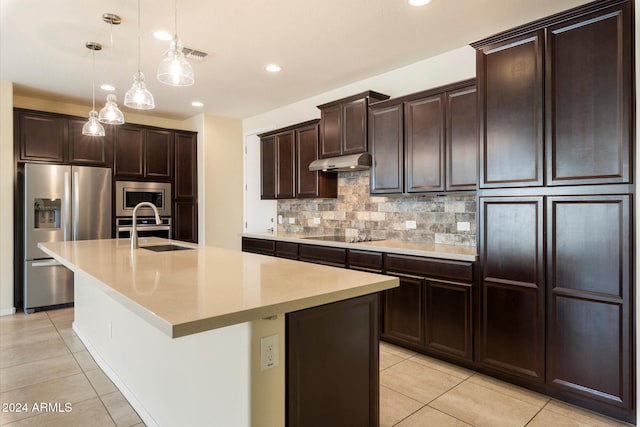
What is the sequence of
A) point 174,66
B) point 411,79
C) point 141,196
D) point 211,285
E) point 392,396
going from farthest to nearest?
point 141,196 → point 411,79 → point 392,396 → point 174,66 → point 211,285

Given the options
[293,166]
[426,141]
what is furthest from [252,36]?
[293,166]

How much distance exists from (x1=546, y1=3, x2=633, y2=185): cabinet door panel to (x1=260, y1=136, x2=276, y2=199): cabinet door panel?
11.3 ft

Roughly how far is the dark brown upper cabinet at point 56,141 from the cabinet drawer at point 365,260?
3.59m

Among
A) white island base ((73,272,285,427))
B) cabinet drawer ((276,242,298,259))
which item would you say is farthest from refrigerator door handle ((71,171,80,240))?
cabinet drawer ((276,242,298,259))

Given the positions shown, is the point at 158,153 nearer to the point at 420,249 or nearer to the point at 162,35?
the point at 162,35

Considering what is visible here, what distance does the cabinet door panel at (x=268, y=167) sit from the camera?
5168 mm

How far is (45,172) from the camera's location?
444 cm

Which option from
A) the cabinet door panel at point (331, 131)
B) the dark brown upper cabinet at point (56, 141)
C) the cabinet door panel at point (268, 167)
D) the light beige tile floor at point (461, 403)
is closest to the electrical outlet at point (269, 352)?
the light beige tile floor at point (461, 403)

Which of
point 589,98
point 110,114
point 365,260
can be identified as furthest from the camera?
point 365,260

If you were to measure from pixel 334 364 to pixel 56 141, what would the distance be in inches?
184

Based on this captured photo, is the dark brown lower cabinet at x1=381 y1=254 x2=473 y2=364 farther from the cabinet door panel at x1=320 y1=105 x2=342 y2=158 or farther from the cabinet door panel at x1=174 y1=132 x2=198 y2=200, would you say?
the cabinet door panel at x1=174 y1=132 x2=198 y2=200

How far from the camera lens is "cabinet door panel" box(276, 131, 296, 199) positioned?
4.85 metres

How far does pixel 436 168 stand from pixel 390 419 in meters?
1.98

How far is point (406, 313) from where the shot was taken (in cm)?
321
